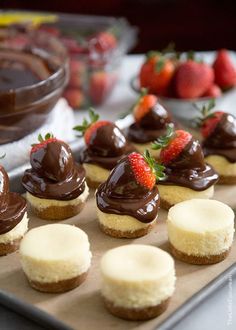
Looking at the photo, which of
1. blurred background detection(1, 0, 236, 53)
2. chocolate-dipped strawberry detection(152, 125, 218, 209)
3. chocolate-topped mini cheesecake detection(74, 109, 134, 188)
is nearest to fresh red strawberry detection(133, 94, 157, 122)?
chocolate-topped mini cheesecake detection(74, 109, 134, 188)

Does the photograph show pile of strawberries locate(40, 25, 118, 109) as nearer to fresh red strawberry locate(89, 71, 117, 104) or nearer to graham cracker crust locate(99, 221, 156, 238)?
fresh red strawberry locate(89, 71, 117, 104)

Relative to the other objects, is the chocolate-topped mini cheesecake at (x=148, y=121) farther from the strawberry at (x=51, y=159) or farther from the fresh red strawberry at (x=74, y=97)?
the fresh red strawberry at (x=74, y=97)

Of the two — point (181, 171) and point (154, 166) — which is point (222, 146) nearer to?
point (181, 171)

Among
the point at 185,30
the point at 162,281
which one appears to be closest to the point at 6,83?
the point at 162,281

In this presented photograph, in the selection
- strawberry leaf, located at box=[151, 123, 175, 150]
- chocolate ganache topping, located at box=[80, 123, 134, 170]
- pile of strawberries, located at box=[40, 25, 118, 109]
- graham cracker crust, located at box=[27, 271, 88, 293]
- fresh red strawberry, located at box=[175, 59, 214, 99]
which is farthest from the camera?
pile of strawberries, located at box=[40, 25, 118, 109]

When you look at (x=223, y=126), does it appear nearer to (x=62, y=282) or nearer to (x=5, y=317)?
(x=62, y=282)

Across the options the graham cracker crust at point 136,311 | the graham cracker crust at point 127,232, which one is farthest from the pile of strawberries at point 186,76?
the graham cracker crust at point 136,311
